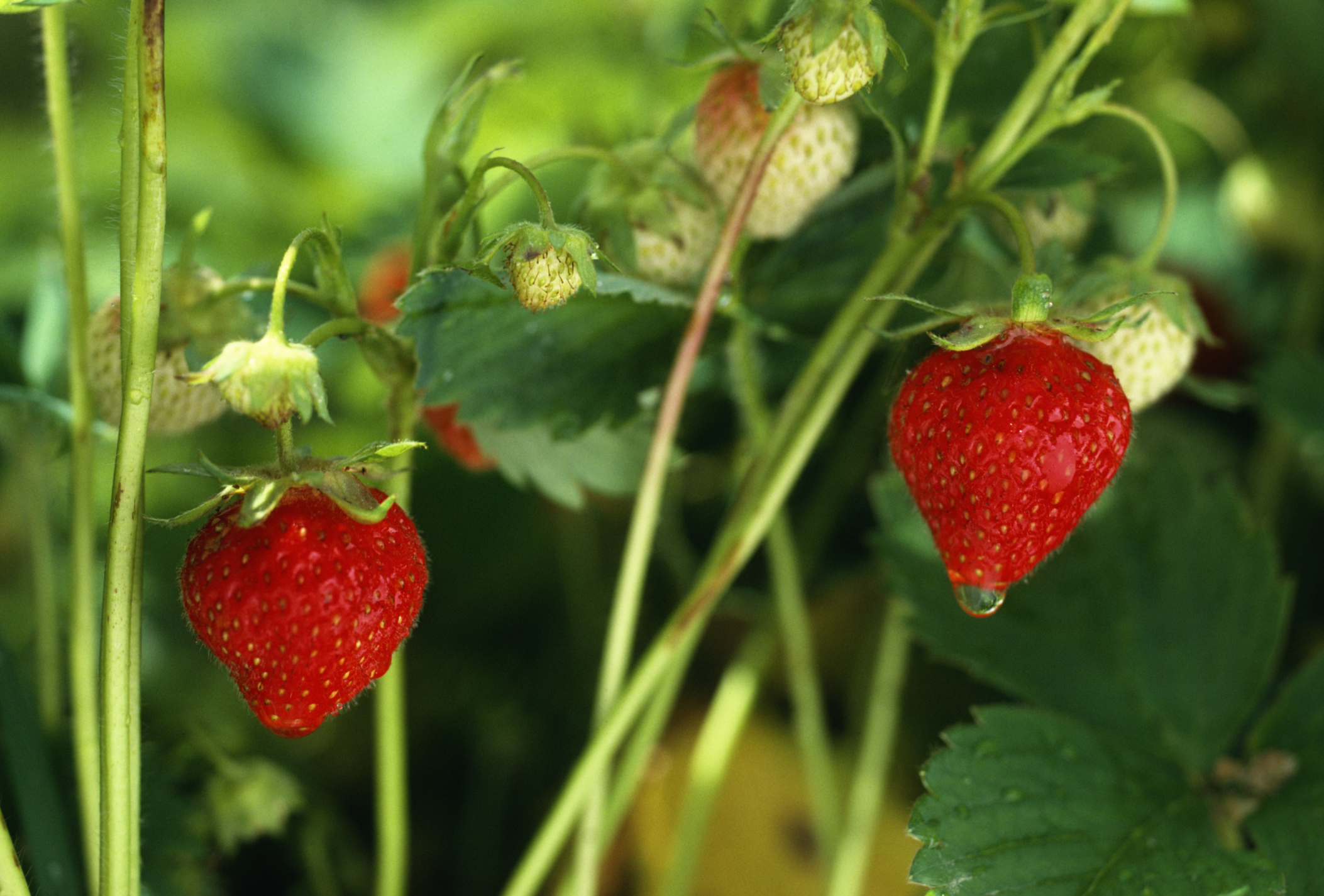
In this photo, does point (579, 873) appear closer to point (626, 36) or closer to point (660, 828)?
point (660, 828)

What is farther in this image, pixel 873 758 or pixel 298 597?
pixel 873 758

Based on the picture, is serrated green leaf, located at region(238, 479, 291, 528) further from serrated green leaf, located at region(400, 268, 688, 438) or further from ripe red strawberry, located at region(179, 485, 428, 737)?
serrated green leaf, located at region(400, 268, 688, 438)

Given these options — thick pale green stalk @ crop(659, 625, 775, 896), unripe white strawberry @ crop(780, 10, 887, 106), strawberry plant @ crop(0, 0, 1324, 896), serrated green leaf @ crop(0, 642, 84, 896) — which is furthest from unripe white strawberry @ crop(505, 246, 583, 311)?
thick pale green stalk @ crop(659, 625, 775, 896)

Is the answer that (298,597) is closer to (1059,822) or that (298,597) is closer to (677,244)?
(677,244)

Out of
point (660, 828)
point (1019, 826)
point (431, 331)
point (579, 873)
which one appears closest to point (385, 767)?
point (579, 873)

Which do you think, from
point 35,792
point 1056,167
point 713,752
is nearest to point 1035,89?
point 1056,167

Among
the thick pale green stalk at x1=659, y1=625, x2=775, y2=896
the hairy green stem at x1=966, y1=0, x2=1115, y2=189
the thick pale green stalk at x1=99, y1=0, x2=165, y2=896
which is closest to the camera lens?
the thick pale green stalk at x1=99, y1=0, x2=165, y2=896

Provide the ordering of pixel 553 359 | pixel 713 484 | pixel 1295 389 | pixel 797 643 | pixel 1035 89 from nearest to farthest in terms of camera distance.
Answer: pixel 1035 89
pixel 553 359
pixel 797 643
pixel 1295 389
pixel 713 484
